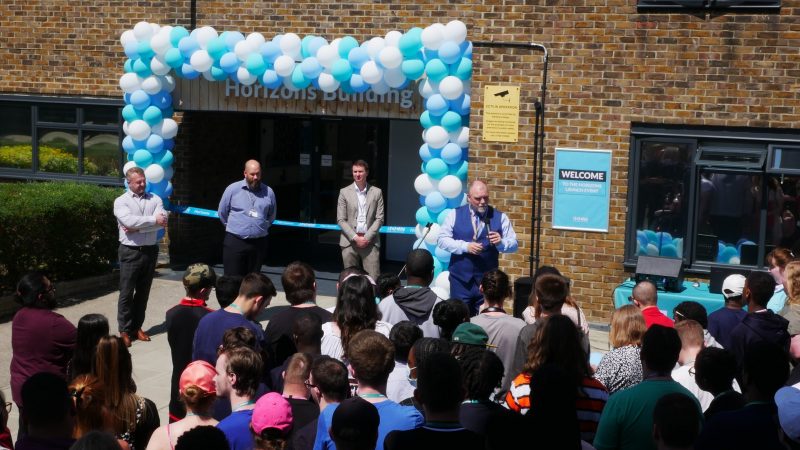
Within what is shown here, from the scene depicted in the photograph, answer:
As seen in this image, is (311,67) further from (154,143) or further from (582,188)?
(582,188)

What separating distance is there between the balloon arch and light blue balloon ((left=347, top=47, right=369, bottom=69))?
0.01 metres

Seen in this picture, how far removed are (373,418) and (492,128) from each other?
8.19 m

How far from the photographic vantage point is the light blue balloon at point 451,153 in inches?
480

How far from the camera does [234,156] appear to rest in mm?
16312

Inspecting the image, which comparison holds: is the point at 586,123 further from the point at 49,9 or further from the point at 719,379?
the point at 49,9

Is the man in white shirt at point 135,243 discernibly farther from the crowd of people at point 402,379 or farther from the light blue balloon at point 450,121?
the crowd of people at point 402,379

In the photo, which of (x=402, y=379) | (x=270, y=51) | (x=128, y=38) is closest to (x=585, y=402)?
(x=402, y=379)

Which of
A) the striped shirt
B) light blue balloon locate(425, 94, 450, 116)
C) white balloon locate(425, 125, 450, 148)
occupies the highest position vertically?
light blue balloon locate(425, 94, 450, 116)

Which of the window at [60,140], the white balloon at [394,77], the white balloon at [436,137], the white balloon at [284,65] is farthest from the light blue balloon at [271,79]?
the window at [60,140]

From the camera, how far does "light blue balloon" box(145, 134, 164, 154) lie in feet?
44.6

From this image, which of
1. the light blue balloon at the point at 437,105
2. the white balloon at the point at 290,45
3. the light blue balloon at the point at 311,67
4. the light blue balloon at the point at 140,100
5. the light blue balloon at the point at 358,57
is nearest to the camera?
the light blue balloon at the point at 437,105

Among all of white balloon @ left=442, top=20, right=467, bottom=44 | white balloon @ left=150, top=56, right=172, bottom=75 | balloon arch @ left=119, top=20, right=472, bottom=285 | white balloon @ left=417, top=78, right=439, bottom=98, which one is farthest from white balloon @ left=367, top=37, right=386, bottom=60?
white balloon @ left=150, top=56, right=172, bottom=75

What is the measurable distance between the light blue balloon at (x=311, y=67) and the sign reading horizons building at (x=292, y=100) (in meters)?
0.76

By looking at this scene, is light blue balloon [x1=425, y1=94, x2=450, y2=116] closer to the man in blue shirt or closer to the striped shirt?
Answer: the man in blue shirt
